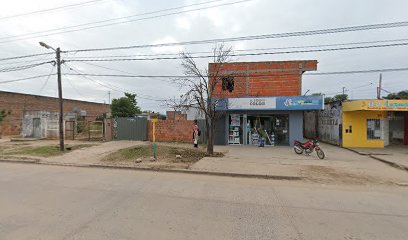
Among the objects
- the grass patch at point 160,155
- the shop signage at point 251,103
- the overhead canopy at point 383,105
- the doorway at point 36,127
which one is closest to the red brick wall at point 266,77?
the shop signage at point 251,103

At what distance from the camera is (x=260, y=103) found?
1897 cm

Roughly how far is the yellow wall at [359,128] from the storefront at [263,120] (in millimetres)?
3415

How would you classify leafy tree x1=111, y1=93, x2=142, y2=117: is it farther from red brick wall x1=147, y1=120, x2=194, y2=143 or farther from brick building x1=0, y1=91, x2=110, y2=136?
red brick wall x1=147, y1=120, x2=194, y2=143

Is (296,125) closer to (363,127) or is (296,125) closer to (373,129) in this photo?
(363,127)

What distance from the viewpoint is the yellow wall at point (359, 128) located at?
1925cm

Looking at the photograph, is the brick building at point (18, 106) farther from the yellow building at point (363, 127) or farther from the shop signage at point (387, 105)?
the shop signage at point (387, 105)

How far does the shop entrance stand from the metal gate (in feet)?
28.2

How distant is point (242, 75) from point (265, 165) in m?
11.0

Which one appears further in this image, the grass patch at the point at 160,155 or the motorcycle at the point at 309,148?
the motorcycle at the point at 309,148

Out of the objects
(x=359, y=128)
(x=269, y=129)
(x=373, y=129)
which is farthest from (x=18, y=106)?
(x=373, y=129)

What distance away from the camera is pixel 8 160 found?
13.9 metres

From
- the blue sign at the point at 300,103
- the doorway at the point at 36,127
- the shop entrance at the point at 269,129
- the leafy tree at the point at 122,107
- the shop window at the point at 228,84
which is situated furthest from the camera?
the leafy tree at the point at 122,107

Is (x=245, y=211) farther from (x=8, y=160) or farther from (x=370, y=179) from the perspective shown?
(x=8, y=160)

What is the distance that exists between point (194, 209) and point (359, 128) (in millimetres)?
17898
